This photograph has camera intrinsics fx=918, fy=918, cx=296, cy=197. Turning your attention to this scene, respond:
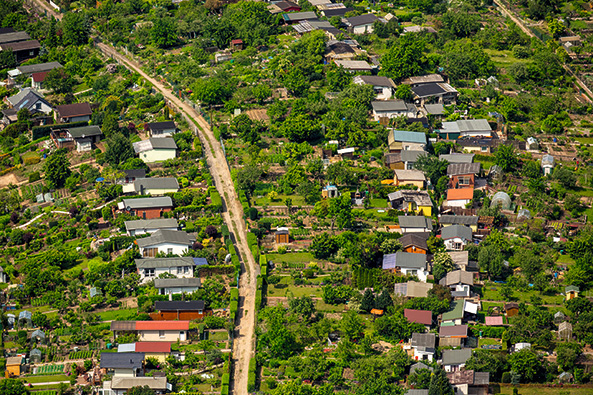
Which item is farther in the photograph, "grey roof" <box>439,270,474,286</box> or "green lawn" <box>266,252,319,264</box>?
"green lawn" <box>266,252,319,264</box>

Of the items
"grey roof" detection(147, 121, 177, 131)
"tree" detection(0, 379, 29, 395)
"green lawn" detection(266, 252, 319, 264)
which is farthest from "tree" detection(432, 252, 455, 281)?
"grey roof" detection(147, 121, 177, 131)

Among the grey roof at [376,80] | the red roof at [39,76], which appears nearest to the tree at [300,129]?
the grey roof at [376,80]

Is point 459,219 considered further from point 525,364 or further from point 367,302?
point 525,364

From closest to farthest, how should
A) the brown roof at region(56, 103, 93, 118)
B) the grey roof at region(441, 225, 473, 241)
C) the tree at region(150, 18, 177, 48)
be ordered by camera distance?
the grey roof at region(441, 225, 473, 241) → the brown roof at region(56, 103, 93, 118) → the tree at region(150, 18, 177, 48)

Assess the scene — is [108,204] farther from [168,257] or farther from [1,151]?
[1,151]

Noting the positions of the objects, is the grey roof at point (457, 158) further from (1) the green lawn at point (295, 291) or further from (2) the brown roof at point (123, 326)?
(2) the brown roof at point (123, 326)

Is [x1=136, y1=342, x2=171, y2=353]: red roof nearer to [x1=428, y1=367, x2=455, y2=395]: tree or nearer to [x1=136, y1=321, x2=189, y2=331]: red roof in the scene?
[x1=136, y1=321, x2=189, y2=331]: red roof
